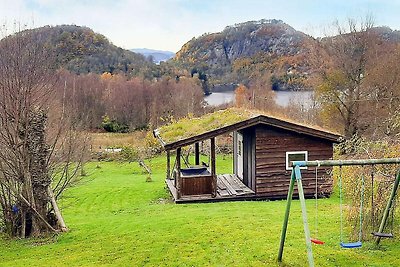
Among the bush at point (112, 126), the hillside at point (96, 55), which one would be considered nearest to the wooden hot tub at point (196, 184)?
the bush at point (112, 126)

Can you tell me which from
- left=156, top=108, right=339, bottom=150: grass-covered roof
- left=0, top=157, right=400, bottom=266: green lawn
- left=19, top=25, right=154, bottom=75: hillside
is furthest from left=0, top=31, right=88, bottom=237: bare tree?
left=19, top=25, right=154, bottom=75: hillside

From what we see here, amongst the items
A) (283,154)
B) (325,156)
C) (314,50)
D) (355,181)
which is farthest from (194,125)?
(314,50)

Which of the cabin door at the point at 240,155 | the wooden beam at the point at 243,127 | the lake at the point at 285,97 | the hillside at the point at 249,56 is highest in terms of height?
the hillside at the point at 249,56

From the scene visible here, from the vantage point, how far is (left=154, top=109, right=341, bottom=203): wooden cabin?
16.8m

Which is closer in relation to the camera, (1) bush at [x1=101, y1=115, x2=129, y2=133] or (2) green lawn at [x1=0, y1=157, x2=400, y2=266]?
(2) green lawn at [x1=0, y1=157, x2=400, y2=266]

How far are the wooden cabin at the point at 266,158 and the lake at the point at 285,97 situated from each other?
24661 millimetres

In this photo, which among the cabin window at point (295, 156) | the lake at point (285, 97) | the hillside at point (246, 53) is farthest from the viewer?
the hillside at point (246, 53)

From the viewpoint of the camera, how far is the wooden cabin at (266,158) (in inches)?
662

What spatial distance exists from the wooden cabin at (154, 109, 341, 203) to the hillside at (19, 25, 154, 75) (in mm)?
67585

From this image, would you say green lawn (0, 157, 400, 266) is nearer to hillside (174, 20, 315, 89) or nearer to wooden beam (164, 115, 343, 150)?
wooden beam (164, 115, 343, 150)

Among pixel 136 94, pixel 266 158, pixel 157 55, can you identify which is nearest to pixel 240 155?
pixel 266 158

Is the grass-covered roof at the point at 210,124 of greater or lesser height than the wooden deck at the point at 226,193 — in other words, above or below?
above

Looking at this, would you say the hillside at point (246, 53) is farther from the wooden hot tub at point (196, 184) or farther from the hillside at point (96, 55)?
the wooden hot tub at point (196, 184)

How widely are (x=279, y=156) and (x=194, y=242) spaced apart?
863 cm
